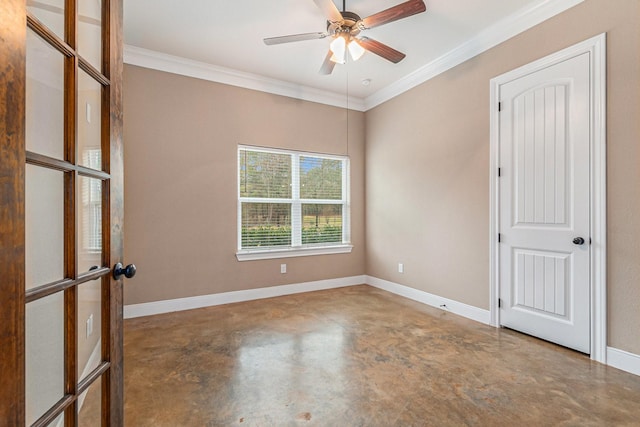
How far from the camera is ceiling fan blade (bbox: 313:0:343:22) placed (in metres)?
2.21

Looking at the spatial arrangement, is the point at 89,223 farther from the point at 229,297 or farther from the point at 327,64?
the point at 229,297

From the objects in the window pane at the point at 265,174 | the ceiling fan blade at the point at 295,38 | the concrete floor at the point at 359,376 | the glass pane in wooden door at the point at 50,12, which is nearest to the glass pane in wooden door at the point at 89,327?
the glass pane in wooden door at the point at 50,12

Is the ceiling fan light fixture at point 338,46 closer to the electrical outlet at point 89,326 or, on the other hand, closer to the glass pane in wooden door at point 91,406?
the electrical outlet at point 89,326

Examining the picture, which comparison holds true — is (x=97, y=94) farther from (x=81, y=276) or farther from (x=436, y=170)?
(x=436, y=170)

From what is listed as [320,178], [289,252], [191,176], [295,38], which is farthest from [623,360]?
[191,176]

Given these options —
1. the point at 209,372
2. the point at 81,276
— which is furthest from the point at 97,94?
the point at 209,372

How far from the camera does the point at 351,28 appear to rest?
8.59 feet

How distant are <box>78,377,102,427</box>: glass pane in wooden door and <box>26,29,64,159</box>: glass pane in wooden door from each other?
30.7 inches

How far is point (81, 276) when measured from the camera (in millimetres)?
970

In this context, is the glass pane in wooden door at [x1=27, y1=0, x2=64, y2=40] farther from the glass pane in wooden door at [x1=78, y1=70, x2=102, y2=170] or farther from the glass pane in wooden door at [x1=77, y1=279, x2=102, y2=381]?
the glass pane in wooden door at [x1=77, y1=279, x2=102, y2=381]

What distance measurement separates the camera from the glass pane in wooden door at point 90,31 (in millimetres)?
1000

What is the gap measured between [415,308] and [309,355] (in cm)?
172

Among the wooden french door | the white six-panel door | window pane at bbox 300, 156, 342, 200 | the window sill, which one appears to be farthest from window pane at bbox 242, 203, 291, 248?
the wooden french door

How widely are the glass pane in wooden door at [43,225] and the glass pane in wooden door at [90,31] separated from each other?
448 mm
